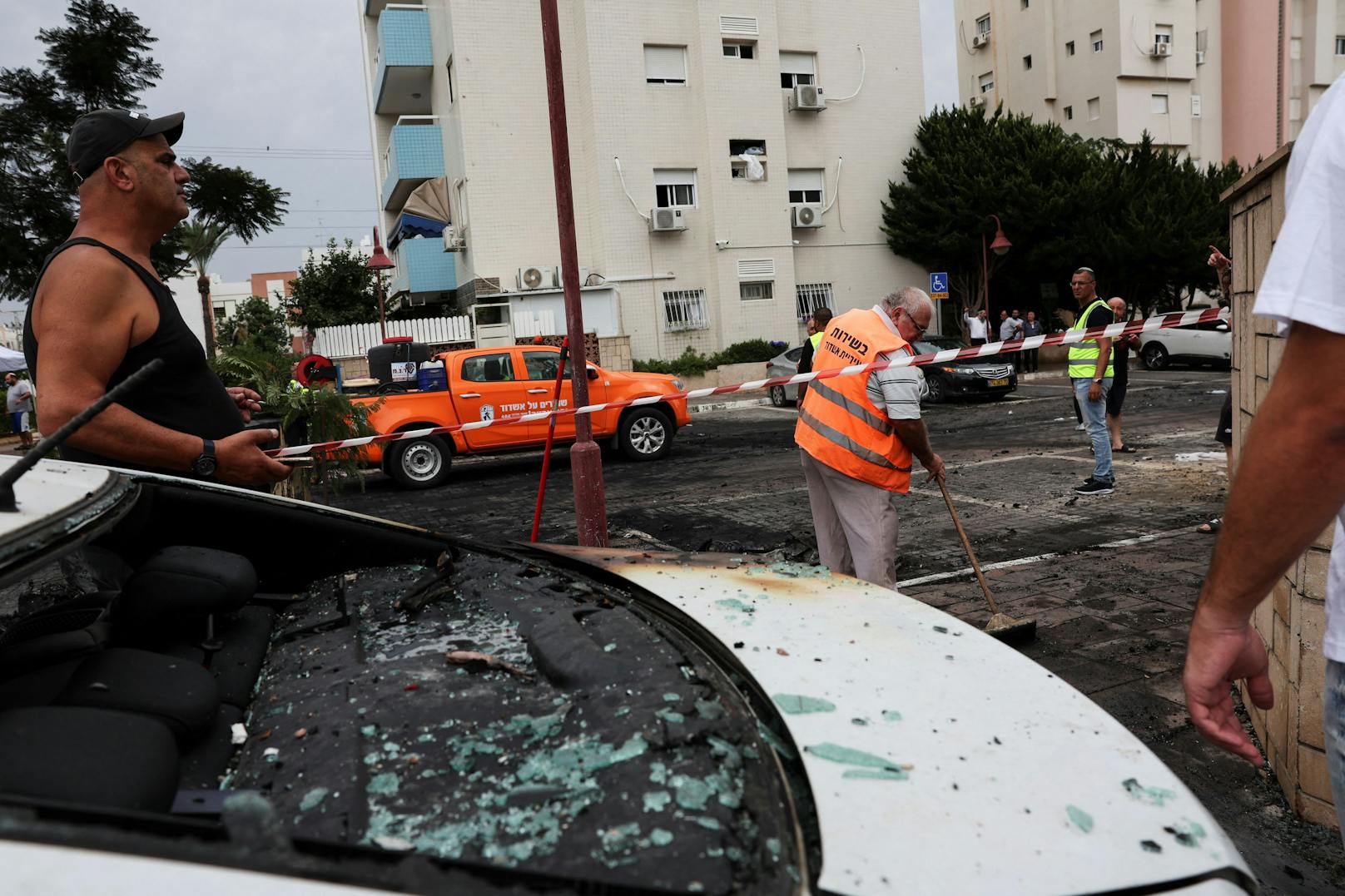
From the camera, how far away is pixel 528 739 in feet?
4.86

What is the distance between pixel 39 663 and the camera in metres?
1.74

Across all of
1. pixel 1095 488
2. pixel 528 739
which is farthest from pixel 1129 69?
pixel 528 739

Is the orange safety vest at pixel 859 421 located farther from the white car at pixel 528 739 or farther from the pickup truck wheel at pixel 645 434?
the pickup truck wheel at pixel 645 434

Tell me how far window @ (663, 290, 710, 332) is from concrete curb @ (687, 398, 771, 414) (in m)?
3.56

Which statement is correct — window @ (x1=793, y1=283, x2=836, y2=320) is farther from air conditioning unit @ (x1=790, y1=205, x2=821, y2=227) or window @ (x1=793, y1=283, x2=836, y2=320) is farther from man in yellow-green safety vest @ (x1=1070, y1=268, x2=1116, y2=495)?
man in yellow-green safety vest @ (x1=1070, y1=268, x2=1116, y2=495)

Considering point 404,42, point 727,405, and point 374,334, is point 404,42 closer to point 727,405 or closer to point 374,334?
point 374,334

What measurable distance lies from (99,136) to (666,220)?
22.1 m

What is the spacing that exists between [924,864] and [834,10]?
1147 inches

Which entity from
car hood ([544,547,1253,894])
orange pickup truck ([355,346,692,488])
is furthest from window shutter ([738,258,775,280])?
car hood ([544,547,1253,894])

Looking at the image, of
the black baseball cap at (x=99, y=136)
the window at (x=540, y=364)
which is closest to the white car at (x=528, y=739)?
the black baseball cap at (x=99, y=136)

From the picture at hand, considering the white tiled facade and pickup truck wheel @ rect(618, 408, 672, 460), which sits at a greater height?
the white tiled facade

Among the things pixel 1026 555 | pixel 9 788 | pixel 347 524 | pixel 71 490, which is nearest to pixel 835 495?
pixel 1026 555

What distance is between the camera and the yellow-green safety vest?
28.5ft

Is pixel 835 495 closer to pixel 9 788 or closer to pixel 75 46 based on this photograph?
pixel 9 788
